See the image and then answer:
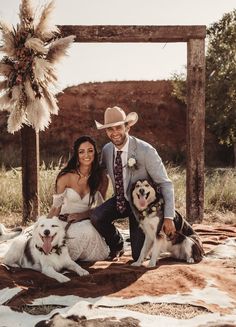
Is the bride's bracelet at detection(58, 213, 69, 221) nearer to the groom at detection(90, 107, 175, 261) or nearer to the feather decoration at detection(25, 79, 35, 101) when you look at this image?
the groom at detection(90, 107, 175, 261)

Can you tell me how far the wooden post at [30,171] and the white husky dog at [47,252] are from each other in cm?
258

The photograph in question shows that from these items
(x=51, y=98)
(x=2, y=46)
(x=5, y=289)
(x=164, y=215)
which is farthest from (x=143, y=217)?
(x=2, y=46)

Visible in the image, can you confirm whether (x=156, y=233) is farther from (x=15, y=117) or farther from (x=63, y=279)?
(x=15, y=117)

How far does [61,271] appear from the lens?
5137mm

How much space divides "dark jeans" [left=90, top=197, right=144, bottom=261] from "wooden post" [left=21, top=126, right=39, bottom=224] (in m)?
2.36

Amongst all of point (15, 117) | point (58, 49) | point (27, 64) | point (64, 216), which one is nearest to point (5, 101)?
point (15, 117)

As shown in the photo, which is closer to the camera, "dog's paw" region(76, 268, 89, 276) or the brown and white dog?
"dog's paw" region(76, 268, 89, 276)

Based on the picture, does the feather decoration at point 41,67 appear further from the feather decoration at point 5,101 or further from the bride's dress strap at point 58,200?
the bride's dress strap at point 58,200

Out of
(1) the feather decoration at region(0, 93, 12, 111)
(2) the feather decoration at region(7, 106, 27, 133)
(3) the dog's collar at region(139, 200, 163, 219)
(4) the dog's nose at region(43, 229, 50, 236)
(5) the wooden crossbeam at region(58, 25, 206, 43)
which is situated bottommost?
(4) the dog's nose at region(43, 229, 50, 236)

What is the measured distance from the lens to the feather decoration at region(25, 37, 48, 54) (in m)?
7.00

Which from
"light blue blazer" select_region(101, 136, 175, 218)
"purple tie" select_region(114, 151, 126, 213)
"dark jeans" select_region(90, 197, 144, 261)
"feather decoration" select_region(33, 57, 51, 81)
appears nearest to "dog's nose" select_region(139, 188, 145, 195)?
"light blue blazer" select_region(101, 136, 175, 218)

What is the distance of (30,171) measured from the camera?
26.0 ft

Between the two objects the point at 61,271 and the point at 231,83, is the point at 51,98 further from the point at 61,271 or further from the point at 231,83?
the point at 231,83

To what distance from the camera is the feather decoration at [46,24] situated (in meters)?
7.22
